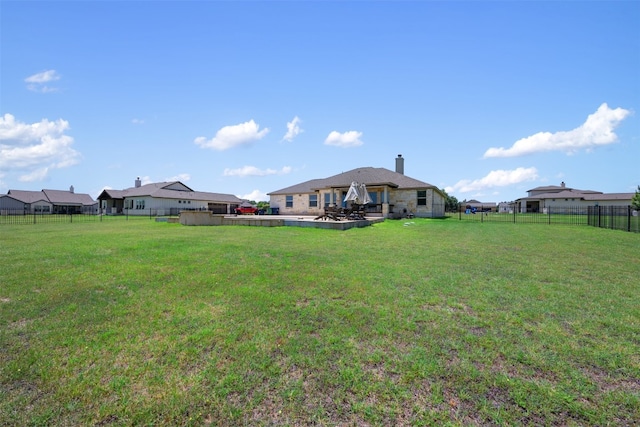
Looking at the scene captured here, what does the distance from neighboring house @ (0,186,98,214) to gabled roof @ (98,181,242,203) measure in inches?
520

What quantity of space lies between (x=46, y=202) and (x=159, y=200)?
3063 centimetres

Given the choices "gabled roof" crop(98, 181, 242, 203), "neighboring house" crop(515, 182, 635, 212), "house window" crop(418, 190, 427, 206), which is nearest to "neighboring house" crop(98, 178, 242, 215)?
"gabled roof" crop(98, 181, 242, 203)

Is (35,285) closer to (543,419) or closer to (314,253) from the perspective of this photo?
(314,253)

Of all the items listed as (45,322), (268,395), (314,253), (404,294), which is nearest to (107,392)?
(268,395)

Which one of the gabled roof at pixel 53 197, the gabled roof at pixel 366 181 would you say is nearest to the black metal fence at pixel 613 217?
the gabled roof at pixel 366 181

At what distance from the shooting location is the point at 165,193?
43781 mm

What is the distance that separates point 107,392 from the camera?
2414 millimetres

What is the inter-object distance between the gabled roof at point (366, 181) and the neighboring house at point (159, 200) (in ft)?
44.2

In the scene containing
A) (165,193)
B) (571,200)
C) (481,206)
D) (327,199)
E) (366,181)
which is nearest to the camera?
(366,181)

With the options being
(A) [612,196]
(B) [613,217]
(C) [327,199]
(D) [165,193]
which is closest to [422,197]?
(C) [327,199]

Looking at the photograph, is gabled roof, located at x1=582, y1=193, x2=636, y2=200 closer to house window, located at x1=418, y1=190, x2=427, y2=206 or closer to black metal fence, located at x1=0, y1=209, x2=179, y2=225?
house window, located at x1=418, y1=190, x2=427, y2=206

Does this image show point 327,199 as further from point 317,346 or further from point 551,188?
point 551,188

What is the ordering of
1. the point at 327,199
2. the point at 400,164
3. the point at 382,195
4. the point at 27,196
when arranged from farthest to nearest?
1. the point at 27,196
2. the point at 400,164
3. the point at 327,199
4. the point at 382,195

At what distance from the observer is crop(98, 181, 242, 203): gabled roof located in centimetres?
4297
